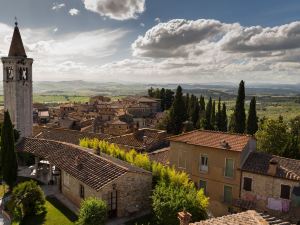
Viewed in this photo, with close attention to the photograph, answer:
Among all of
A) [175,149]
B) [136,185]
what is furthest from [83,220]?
[175,149]

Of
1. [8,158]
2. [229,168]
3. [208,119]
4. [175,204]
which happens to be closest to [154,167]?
[175,204]

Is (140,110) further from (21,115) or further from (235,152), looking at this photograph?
(235,152)

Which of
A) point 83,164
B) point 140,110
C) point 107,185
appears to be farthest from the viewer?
point 140,110

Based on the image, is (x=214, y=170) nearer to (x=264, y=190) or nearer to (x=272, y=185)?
(x=264, y=190)

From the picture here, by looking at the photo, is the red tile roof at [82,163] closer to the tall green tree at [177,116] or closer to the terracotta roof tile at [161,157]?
the terracotta roof tile at [161,157]

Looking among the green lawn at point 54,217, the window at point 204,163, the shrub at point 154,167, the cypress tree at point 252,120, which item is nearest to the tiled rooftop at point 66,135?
the shrub at point 154,167

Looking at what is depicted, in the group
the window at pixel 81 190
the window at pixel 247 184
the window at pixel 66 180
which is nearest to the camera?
the window at pixel 81 190

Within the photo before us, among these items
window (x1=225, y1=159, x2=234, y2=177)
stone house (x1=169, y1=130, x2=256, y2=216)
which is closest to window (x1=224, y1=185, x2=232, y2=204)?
stone house (x1=169, y1=130, x2=256, y2=216)

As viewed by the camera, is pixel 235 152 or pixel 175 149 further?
pixel 175 149
